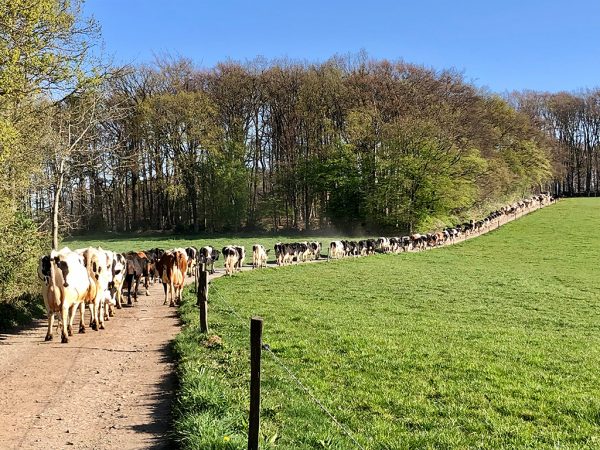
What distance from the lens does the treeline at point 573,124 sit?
292 ft

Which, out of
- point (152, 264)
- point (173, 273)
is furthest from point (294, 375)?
point (152, 264)

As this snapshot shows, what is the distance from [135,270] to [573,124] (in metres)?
92.1

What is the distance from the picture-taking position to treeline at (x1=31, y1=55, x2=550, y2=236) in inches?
1953

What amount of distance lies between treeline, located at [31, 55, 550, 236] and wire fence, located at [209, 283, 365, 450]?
33.3m

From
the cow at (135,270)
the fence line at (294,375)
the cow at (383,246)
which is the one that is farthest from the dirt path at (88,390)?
the cow at (383,246)

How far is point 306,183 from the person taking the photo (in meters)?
56.0

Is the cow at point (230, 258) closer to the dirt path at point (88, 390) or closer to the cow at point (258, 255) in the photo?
the cow at point (258, 255)

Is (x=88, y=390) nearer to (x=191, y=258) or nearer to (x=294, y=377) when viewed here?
(x=294, y=377)

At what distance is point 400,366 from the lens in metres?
9.02

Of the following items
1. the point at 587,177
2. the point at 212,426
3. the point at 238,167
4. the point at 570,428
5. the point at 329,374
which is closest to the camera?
the point at 212,426

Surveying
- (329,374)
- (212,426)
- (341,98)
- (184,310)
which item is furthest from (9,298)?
(341,98)

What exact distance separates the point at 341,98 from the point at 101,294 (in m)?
46.8

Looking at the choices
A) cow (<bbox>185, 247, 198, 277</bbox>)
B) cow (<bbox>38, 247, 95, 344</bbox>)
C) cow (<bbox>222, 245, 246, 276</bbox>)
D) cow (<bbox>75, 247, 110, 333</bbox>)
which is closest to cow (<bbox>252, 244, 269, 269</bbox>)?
cow (<bbox>222, 245, 246, 276</bbox>)

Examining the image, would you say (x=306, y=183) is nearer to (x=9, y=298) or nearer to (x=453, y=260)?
(x=453, y=260)
